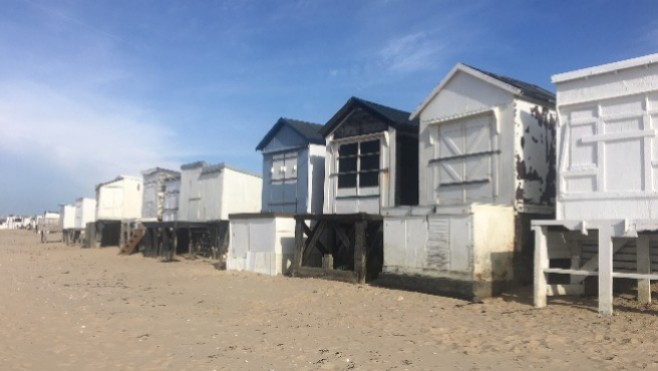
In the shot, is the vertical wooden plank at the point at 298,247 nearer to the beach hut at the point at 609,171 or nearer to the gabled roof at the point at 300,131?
the gabled roof at the point at 300,131

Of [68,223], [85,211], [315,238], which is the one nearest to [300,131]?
[315,238]

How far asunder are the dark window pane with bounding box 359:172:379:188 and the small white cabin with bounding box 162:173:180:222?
16.0m

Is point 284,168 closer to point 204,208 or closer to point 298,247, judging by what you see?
point 298,247

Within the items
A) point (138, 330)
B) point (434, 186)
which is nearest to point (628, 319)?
point (434, 186)

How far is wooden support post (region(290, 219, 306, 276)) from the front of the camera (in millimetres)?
18737

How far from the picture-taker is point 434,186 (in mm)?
17000

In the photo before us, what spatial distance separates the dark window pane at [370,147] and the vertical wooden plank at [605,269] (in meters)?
9.50

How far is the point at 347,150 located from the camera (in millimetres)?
20484

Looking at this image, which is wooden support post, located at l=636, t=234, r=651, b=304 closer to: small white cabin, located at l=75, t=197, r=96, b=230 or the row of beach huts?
the row of beach huts

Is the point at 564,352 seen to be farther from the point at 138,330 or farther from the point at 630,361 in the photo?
the point at 138,330

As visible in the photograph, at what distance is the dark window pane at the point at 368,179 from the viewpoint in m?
19.3

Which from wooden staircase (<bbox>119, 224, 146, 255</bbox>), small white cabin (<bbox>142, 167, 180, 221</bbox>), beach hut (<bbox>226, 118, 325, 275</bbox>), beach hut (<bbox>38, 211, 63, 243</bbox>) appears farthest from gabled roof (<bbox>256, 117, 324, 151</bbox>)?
beach hut (<bbox>38, 211, 63, 243</bbox>)

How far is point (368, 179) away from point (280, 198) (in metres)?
5.82

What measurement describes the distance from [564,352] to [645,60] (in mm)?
6148
